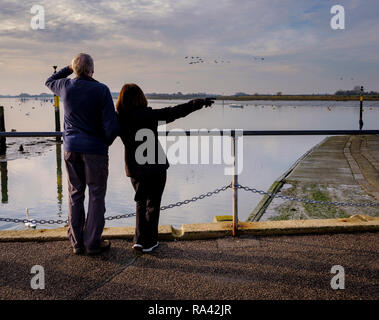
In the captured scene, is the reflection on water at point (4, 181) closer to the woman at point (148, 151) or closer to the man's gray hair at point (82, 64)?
the woman at point (148, 151)

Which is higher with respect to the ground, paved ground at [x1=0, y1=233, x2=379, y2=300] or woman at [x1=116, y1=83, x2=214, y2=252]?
woman at [x1=116, y1=83, x2=214, y2=252]

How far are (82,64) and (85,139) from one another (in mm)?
727

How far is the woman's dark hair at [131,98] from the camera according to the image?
3898mm

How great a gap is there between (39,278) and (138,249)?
1.00m

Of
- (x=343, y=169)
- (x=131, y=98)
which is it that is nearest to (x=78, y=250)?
(x=131, y=98)

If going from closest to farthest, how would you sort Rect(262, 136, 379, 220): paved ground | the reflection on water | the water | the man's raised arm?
the man's raised arm
Rect(262, 136, 379, 220): paved ground
the water
the reflection on water

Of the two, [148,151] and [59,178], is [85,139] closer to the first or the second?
[148,151]

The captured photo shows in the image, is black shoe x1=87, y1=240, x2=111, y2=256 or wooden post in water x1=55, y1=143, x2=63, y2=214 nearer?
black shoe x1=87, y1=240, x2=111, y2=256

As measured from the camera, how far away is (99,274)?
3.59 metres

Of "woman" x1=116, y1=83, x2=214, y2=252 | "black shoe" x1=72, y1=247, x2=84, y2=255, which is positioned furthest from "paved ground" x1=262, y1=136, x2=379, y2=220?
"black shoe" x1=72, y1=247, x2=84, y2=255

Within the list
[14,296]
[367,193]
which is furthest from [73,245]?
[367,193]

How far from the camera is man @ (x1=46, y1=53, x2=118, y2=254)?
3.83 meters

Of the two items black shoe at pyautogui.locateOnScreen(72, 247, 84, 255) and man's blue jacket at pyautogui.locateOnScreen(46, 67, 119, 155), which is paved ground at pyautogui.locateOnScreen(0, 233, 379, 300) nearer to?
black shoe at pyautogui.locateOnScreen(72, 247, 84, 255)
